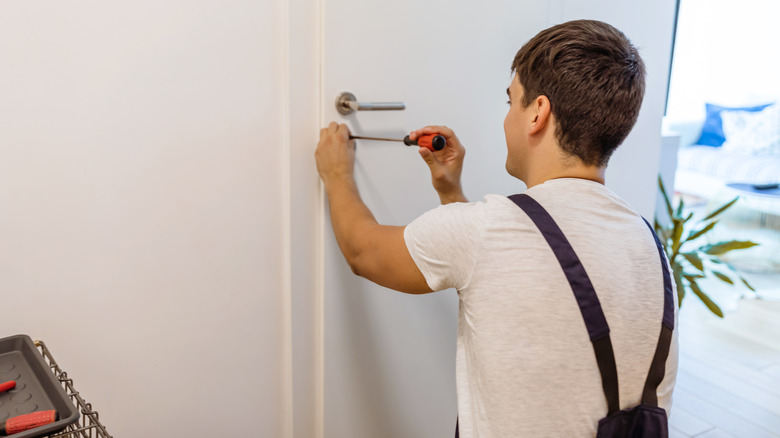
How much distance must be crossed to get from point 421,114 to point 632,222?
1.90ft

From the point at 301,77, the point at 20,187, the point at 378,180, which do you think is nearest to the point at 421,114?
the point at 378,180

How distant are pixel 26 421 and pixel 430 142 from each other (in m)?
0.80

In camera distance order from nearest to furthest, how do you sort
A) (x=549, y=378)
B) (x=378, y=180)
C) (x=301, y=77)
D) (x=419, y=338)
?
(x=549, y=378), (x=301, y=77), (x=378, y=180), (x=419, y=338)

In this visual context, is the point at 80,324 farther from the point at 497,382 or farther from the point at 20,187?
the point at 497,382

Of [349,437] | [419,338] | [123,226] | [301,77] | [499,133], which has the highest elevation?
[301,77]

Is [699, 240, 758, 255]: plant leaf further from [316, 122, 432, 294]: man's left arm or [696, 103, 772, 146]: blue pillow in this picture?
[696, 103, 772, 146]: blue pillow

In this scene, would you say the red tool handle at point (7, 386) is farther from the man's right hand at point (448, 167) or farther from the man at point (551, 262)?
the man's right hand at point (448, 167)

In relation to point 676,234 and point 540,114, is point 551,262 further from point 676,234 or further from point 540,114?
point 676,234

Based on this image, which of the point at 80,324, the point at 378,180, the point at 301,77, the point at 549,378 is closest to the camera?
the point at 549,378

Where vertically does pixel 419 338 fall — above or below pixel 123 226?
below

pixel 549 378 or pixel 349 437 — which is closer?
pixel 549 378

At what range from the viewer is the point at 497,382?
0.94 meters

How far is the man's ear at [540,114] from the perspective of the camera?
3.31ft

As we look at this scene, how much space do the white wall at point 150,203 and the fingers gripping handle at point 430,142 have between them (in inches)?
10.2
